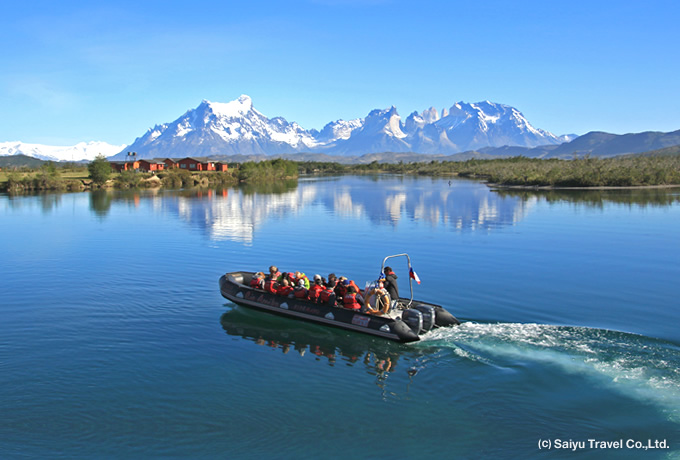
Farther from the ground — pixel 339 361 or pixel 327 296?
pixel 327 296

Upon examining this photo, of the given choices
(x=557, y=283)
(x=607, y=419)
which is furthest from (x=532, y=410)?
(x=557, y=283)

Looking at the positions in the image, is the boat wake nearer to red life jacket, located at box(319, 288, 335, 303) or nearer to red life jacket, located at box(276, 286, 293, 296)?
Result: red life jacket, located at box(319, 288, 335, 303)

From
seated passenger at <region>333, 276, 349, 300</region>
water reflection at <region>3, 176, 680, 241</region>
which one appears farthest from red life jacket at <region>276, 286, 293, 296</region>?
water reflection at <region>3, 176, 680, 241</region>

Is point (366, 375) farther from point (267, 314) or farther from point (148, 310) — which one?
point (148, 310)

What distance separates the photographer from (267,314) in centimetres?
2072

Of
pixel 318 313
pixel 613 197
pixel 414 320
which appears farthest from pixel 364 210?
pixel 414 320

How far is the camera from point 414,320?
56.0ft

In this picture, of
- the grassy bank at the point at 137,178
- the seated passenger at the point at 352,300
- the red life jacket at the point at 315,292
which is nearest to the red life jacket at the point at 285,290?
the red life jacket at the point at 315,292

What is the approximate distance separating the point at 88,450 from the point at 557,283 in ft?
66.2

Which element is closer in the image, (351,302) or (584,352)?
(584,352)

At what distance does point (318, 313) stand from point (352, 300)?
4.28 feet

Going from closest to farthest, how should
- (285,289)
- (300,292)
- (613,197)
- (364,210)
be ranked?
(300,292) → (285,289) → (364,210) → (613,197)

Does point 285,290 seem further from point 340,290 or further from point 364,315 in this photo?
point 364,315

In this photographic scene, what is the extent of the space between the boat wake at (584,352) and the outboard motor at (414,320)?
1.67 ft
